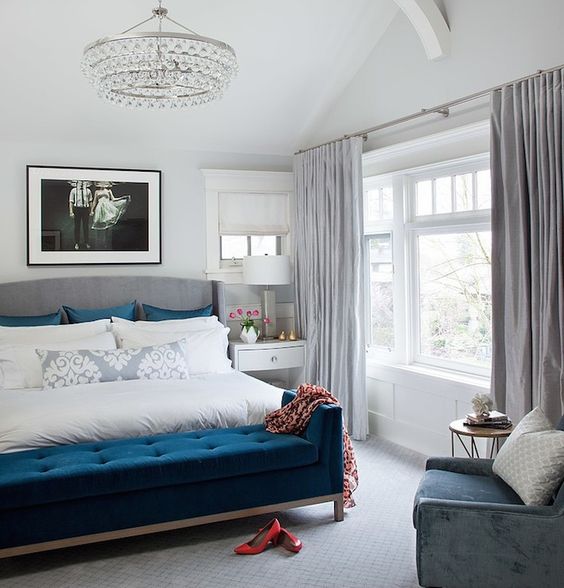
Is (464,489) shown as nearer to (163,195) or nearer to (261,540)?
(261,540)

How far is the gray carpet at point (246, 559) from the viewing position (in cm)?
310

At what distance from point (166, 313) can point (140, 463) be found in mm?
2458

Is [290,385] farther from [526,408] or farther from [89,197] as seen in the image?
[526,408]

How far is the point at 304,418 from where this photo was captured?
3.77 metres

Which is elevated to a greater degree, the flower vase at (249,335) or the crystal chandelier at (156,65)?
the crystal chandelier at (156,65)

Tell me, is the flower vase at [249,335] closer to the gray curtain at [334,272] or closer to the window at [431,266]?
the gray curtain at [334,272]

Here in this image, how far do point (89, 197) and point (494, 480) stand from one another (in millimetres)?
3876

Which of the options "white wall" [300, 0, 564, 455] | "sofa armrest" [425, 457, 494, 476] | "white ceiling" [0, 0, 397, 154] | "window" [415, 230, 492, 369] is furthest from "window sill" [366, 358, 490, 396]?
"white ceiling" [0, 0, 397, 154]

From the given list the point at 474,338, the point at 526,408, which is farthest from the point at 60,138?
the point at 526,408

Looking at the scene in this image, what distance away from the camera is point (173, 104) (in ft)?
13.5

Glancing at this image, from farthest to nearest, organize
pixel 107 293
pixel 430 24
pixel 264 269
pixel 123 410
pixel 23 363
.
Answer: pixel 264 269 → pixel 107 293 → pixel 23 363 → pixel 430 24 → pixel 123 410

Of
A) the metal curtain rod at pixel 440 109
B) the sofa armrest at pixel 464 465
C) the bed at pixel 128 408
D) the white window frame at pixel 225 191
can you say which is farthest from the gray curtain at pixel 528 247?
the white window frame at pixel 225 191

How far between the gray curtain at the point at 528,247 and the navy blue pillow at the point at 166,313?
257cm

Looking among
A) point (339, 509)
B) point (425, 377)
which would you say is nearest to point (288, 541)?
point (339, 509)
